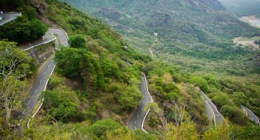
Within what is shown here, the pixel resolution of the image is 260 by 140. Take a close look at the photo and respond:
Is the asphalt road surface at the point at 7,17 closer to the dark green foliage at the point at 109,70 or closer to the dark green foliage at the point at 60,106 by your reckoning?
the dark green foliage at the point at 109,70

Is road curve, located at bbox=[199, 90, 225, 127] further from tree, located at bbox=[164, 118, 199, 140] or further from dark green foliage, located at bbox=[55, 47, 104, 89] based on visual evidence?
tree, located at bbox=[164, 118, 199, 140]

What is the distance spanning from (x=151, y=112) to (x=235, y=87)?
7129 centimetres

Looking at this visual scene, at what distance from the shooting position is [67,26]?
71875mm

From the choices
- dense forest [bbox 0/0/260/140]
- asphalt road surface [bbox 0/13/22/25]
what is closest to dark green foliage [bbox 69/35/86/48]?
dense forest [bbox 0/0/260/140]

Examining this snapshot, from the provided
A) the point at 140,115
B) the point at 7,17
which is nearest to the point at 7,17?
the point at 7,17

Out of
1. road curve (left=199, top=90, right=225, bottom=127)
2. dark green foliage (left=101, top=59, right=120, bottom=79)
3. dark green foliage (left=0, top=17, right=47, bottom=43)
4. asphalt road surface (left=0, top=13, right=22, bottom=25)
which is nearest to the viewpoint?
dark green foliage (left=0, top=17, right=47, bottom=43)

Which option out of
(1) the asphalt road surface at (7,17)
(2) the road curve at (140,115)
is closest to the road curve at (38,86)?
(1) the asphalt road surface at (7,17)

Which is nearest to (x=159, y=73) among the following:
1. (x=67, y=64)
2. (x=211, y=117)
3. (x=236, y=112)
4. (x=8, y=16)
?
(x=211, y=117)

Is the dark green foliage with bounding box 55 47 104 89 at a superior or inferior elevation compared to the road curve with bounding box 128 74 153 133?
superior

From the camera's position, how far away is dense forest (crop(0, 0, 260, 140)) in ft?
69.9

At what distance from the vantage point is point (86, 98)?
4066 centimetres

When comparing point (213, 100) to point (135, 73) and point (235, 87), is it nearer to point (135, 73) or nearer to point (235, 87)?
point (135, 73)

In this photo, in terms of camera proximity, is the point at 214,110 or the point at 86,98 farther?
the point at 214,110

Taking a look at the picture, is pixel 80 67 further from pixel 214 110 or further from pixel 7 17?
pixel 214 110
